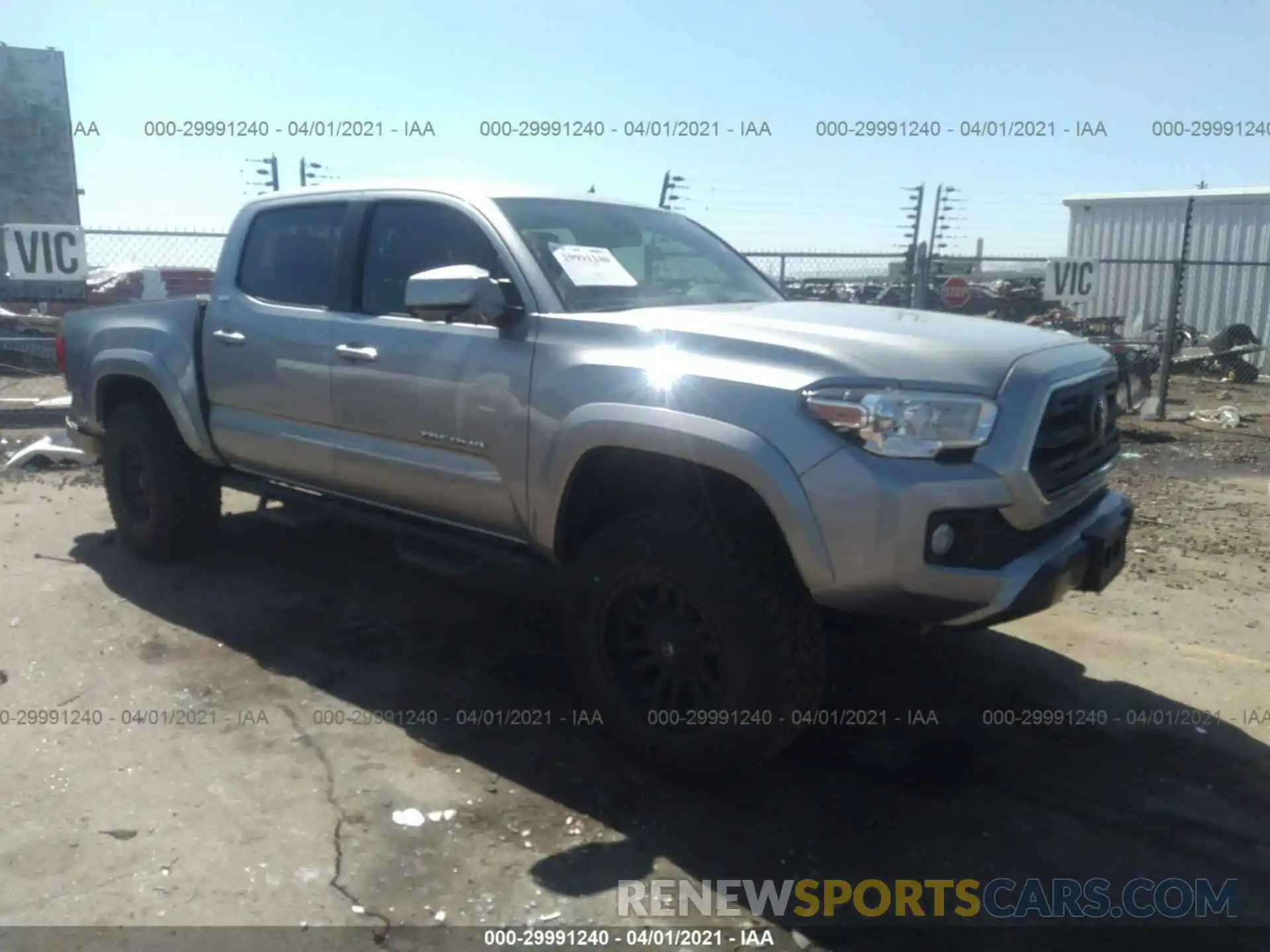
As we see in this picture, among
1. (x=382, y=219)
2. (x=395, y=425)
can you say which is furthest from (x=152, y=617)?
(x=382, y=219)

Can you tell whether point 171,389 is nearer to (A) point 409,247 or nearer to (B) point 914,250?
(A) point 409,247

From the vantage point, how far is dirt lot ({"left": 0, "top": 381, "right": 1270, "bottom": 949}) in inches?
119

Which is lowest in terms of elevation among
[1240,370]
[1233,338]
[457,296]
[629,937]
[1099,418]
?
[629,937]

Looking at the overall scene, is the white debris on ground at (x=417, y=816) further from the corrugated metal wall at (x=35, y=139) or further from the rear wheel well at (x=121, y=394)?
the corrugated metal wall at (x=35, y=139)

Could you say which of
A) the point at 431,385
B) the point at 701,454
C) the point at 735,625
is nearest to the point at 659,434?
the point at 701,454

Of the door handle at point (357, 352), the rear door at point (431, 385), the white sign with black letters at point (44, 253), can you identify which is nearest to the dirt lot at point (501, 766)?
the rear door at point (431, 385)

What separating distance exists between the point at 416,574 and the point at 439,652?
1.12m

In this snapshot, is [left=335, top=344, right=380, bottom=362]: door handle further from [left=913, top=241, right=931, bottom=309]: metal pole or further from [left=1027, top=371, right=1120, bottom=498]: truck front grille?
[left=913, top=241, right=931, bottom=309]: metal pole

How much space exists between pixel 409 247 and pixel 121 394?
7.68 feet

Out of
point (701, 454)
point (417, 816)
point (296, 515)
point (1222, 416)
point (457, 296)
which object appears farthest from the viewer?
point (1222, 416)

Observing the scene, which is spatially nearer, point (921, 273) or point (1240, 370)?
point (921, 273)

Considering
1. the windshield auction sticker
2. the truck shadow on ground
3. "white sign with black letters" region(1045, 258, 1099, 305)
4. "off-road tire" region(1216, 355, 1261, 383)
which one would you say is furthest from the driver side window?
"off-road tire" region(1216, 355, 1261, 383)

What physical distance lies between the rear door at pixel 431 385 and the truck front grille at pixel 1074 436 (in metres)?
1.68

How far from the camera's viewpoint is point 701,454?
3.20 metres
